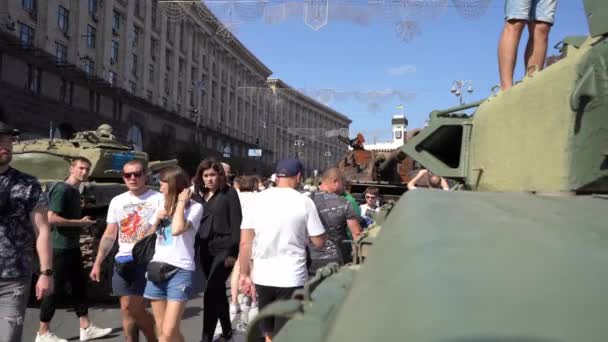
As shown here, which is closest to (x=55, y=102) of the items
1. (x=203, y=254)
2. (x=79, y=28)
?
(x=79, y=28)

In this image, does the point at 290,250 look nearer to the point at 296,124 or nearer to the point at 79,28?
the point at 79,28

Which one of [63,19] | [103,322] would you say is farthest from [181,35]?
[103,322]

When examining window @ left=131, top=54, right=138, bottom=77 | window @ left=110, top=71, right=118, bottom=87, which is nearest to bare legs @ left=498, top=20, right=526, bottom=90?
window @ left=110, top=71, right=118, bottom=87

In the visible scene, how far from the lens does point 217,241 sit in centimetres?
531

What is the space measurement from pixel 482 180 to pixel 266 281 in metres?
1.55

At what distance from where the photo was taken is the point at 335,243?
492 cm

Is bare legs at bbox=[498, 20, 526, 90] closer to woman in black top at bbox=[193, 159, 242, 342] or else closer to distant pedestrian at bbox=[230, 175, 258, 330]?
distant pedestrian at bbox=[230, 175, 258, 330]

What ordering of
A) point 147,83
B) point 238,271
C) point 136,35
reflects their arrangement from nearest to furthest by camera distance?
point 238,271, point 136,35, point 147,83

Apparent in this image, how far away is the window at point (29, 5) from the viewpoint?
28.2 m

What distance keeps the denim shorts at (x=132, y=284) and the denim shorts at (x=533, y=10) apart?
3161 millimetres

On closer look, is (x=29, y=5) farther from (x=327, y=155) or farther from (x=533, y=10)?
(x=327, y=155)

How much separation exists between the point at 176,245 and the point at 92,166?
615 cm

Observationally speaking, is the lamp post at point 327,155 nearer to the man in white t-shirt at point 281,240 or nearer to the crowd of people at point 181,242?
the crowd of people at point 181,242

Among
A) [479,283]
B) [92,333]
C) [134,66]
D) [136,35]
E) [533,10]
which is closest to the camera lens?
[479,283]
